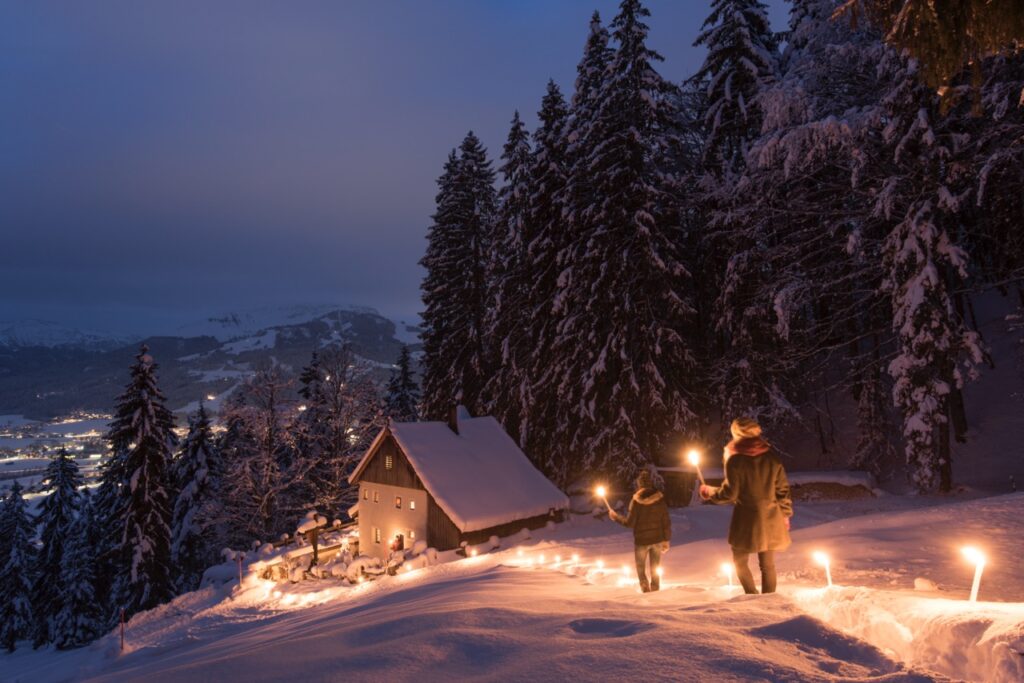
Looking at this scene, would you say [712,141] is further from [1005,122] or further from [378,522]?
[378,522]

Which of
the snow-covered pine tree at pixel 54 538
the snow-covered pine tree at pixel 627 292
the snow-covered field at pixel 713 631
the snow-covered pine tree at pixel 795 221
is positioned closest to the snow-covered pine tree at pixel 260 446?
the snow-covered pine tree at pixel 54 538

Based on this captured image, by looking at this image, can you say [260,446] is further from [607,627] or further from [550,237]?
[607,627]

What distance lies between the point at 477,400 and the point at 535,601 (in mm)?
26029

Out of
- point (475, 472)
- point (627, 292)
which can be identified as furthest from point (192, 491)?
point (627, 292)

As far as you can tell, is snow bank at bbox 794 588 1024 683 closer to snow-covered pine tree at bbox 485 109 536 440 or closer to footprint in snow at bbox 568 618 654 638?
footprint in snow at bbox 568 618 654 638

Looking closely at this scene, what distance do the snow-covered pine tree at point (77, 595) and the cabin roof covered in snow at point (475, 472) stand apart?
875 inches

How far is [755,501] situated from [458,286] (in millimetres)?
28245

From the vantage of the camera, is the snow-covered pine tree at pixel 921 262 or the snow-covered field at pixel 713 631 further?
the snow-covered pine tree at pixel 921 262

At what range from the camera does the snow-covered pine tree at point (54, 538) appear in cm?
3375

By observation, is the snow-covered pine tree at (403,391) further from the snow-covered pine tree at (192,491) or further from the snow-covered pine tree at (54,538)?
the snow-covered pine tree at (54,538)

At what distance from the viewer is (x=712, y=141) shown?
24.9 metres

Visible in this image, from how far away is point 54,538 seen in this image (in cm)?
3488

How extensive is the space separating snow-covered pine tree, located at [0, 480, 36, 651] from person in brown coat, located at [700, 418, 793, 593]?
4555cm

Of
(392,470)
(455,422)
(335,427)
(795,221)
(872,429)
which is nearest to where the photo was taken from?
(795,221)
